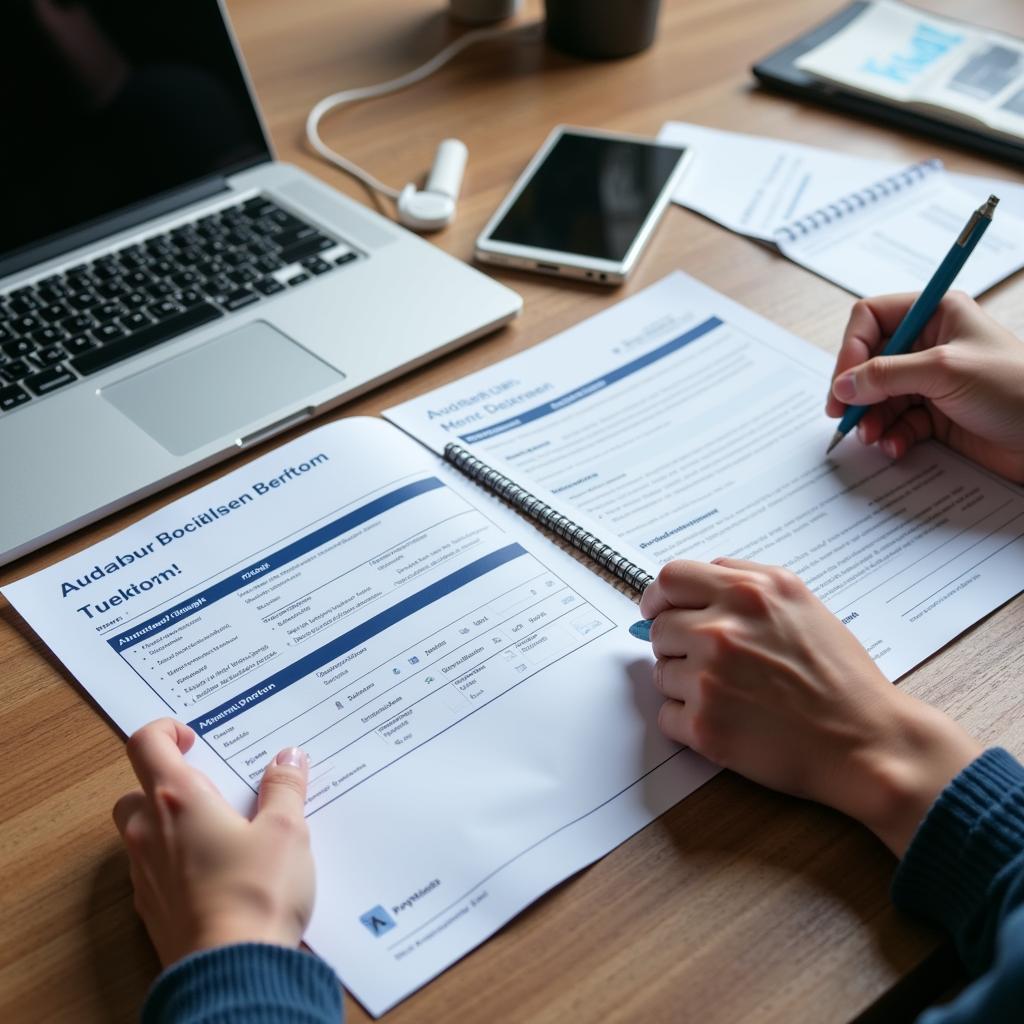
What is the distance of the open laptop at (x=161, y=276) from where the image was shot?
745 millimetres

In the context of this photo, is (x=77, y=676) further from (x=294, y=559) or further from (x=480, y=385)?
(x=480, y=385)

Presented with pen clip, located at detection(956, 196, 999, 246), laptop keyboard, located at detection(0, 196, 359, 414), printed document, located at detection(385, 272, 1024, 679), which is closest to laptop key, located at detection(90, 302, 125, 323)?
laptop keyboard, located at detection(0, 196, 359, 414)

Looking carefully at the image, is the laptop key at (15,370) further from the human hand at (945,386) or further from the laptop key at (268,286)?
the human hand at (945,386)

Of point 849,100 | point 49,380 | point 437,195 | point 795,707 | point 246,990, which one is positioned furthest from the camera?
point 849,100

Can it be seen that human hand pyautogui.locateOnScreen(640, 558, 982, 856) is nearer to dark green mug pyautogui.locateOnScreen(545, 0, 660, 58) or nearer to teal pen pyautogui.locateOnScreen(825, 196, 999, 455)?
teal pen pyautogui.locateOnScreen(825, 196, 999, 455)

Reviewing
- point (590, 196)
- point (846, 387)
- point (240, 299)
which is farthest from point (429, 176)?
point (846, 387)

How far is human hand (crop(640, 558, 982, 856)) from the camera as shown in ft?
1.75

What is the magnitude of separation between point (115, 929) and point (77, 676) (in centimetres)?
16

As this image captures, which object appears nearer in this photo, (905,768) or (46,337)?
(905,768)

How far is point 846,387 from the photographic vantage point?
29.1 inches

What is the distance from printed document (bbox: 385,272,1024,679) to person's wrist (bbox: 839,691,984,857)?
49 millimetres

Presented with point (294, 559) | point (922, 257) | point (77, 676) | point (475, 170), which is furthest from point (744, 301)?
point (77, 676)

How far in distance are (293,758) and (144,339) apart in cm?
40

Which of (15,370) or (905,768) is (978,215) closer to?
(905,768)
